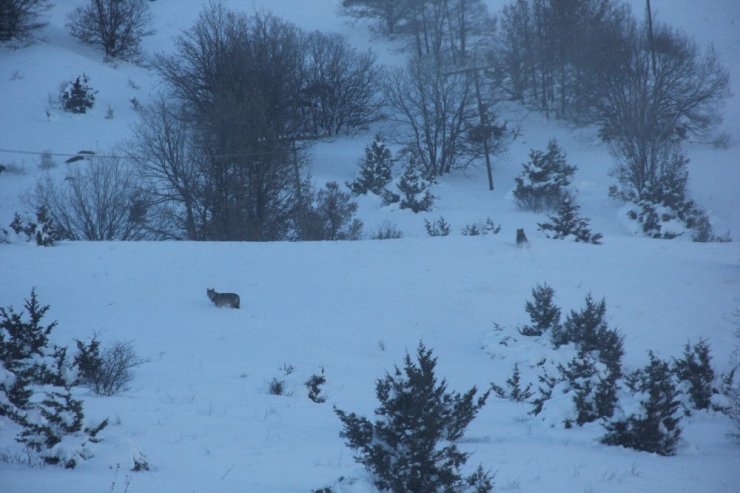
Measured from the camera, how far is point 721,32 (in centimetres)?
4038

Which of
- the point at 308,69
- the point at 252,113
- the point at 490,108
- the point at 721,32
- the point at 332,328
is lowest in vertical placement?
the point at 332,328

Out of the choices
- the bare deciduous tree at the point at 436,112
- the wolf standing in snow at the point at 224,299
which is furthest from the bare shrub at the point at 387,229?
the wolf standing in snow at the point at 224,299

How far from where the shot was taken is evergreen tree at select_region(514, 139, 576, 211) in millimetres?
26797

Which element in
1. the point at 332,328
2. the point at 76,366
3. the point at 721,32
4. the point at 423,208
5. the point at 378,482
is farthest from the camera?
the point at 721,32

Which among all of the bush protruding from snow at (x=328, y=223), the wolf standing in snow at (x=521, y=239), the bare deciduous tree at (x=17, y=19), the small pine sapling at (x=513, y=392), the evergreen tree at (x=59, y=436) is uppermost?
the bare deciduous tree at (x=17, y=19)

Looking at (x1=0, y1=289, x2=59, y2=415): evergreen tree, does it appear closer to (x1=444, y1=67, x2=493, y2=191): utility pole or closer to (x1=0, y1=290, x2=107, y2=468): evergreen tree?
(x1=0, y1=290, x2=107, y2=468): evergreen tree

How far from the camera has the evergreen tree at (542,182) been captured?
26.8m

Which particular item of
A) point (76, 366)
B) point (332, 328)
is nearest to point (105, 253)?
point (332, 328)

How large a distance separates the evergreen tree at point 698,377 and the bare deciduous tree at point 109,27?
138ft

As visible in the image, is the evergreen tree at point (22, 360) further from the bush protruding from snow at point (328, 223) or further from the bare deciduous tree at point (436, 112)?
the bare deciduous tree at point (436, 112)

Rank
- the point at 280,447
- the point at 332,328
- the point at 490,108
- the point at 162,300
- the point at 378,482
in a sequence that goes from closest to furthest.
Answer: the point at 378,482 < the point at 280,447 < the point at 332,328 < the point at 162,300 < the point at 490,108

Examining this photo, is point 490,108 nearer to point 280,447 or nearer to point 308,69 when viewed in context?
point 308,69

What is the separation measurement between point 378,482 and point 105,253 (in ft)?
44.9

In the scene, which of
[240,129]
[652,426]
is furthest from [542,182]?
[652,426]
